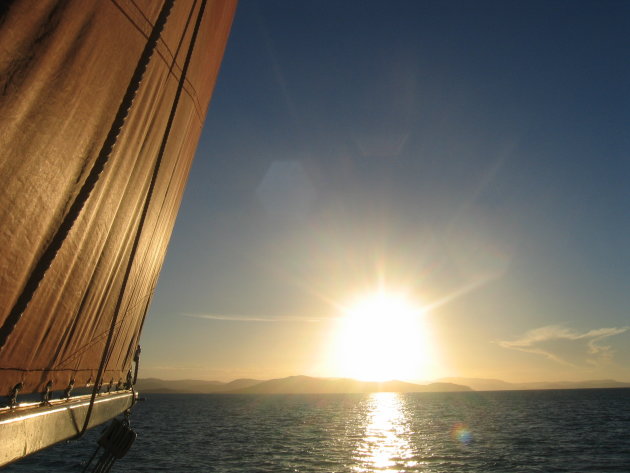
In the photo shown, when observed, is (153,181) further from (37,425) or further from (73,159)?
(37,425)

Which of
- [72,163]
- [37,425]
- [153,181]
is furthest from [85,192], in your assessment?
[37,425]

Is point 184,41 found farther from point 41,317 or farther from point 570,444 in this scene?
point 570,444

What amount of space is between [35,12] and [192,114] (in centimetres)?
297

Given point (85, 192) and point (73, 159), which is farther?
point (85, 192)

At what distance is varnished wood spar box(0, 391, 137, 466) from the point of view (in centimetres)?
200

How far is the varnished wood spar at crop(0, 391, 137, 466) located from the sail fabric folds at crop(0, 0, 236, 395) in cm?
16

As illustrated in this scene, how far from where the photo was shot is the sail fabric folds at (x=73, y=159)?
6.59ft

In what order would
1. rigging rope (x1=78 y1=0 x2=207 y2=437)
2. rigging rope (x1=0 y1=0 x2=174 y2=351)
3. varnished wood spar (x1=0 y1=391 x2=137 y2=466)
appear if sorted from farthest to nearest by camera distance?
rigging rope (x1=78 y1=0 x2=207 y2=437) < rigging rope (x1=0 y1=0 x2=174 y2=351) < varnished wood spar (x1=0 y1=391 x2=137 y2=466)

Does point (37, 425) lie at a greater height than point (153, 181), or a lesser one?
lesser

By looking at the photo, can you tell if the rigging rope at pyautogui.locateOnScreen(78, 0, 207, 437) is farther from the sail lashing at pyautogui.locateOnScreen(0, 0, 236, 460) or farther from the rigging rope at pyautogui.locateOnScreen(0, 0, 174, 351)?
the rigging rope at pyautogui.locateOnScreen(0, 0, 174, 351)

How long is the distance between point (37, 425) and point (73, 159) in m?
1.45

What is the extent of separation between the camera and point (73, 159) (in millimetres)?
2436

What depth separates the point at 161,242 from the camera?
204 inches

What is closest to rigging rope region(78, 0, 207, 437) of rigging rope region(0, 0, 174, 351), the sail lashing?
the sail lashing
